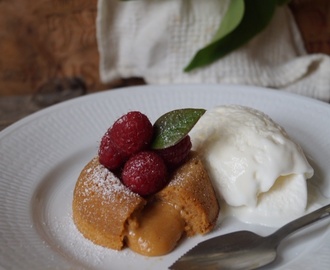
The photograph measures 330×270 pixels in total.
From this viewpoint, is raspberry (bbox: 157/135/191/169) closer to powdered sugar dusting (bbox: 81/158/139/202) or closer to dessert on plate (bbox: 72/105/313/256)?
dessert on plate (bbox: 72/105/313/256)

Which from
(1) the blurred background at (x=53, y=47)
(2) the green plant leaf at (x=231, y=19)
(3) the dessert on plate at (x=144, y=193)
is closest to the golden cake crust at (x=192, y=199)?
(3) the dessert on plate at (x=144, y=193)

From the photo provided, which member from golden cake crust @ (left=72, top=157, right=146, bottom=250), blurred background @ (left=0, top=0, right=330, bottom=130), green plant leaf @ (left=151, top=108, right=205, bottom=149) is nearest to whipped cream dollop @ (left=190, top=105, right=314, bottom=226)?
green plant leaf @ (left=151, top=108, right=205, bottom=149)

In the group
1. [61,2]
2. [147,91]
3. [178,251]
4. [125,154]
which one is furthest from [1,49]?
[178,251]

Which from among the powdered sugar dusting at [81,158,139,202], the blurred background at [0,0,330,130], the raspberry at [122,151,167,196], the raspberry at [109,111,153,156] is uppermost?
the raspberry at [109,111,153,156]

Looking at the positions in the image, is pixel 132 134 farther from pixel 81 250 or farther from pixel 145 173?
pixel 81 250

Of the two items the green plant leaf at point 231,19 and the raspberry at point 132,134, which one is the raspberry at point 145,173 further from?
the green plant leaf at point 231,19

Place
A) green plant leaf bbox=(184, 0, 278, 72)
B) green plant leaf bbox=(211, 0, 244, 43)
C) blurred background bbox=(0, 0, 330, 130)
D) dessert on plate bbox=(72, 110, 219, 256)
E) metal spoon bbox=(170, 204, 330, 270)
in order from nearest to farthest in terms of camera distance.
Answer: metal spoon bbox=(170, 204, 330, 270) < dessert on plate bbox=(72, 110, 219, 256) < green plant leaf bbox=(211, 0, 244, 43) < green plant leaf bbox=(184, 0, 278, 72) < blurred background bbox=(0, 0, 330, 130)

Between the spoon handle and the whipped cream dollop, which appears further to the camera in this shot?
the whipped cream dollop
